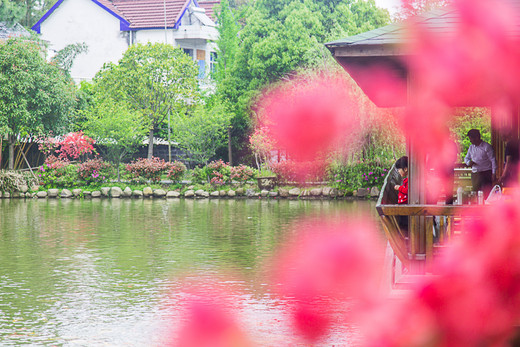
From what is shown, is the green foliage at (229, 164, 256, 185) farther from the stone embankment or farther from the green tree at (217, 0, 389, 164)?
the green tree at (217, 0, 389, 164)

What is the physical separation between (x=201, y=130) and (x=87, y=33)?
13.6m

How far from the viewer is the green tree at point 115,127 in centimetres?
3556

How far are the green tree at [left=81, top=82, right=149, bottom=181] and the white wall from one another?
8.64 metres

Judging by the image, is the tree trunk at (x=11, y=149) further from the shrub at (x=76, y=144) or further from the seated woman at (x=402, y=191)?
the seated woman at (x=402, y=191)

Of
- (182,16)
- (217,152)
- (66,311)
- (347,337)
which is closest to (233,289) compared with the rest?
(66,311)

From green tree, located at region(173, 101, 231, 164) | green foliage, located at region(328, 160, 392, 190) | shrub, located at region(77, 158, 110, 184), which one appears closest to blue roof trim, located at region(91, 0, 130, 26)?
green tree, located at region(173, 101, 231, 164)

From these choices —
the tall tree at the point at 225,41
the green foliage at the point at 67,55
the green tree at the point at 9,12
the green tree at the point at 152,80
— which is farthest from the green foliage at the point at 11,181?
the green tree at the point at 9,12

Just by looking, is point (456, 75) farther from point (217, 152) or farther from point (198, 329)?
point (217, 152)

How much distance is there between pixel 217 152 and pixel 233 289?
29.5 meters

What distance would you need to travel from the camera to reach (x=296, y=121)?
988mm

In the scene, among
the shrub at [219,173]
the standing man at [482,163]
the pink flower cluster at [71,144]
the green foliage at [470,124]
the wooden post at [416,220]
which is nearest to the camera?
the wooden post at [416,220]

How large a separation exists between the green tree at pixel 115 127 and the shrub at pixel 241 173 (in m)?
5.66

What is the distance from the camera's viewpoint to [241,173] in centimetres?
3341

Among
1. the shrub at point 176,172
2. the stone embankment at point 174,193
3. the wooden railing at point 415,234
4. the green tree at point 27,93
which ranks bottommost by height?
the stone embankment at point 174,193
